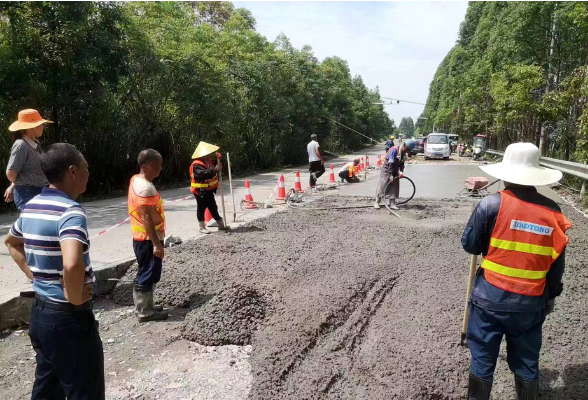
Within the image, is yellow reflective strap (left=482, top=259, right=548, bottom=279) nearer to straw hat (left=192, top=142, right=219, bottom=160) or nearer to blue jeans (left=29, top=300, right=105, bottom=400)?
blue jeans (left=29, top=300, right=105, bottom=400)

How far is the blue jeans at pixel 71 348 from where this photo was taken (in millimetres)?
2145

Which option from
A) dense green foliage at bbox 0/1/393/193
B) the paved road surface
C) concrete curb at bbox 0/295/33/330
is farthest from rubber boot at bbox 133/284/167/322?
dense green foliage at bbox 0/1/393/193

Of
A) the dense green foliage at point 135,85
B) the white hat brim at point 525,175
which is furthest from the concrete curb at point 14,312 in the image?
the dense green foliage at point 135,85

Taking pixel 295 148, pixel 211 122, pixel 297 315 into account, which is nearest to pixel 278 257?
pixel 297 315

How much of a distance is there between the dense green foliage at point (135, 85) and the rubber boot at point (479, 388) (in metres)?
8.44

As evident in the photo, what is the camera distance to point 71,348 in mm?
2154

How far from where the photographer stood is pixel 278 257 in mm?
5832

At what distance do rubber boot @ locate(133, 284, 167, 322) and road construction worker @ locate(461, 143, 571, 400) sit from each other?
293cm

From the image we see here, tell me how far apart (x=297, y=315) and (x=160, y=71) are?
11.5 m

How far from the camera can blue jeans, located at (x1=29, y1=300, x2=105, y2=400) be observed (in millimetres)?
2145

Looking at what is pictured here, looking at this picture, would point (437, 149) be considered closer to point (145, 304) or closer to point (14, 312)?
point (145, 304)

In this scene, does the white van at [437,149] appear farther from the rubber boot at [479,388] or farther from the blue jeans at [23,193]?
the rubber boot at [479,388]

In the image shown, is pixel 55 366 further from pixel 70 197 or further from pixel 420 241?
pixel 420 241

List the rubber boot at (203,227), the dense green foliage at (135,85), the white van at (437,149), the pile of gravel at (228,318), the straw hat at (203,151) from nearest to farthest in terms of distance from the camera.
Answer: the pile of gravel at (228,318) < the straw hat at (203,151) < the rubber boot at (203,227) < the dense green foliage at (135,85) < the white van at (437,149)
